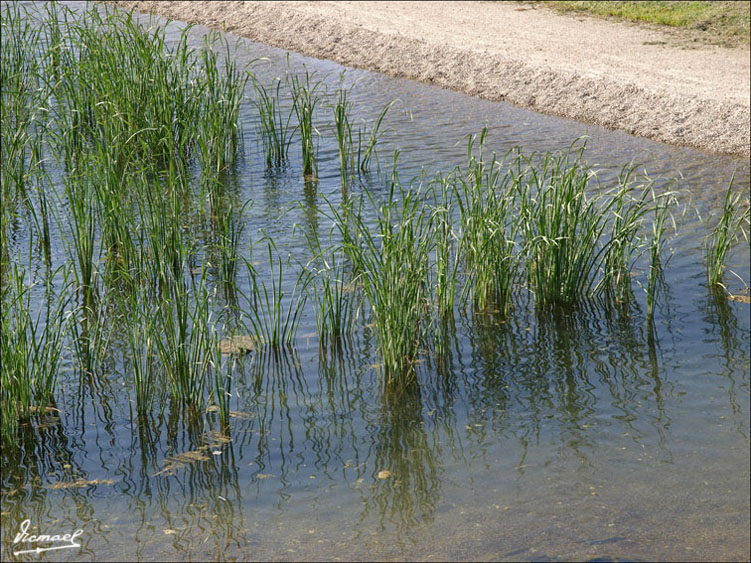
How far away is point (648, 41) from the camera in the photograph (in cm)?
925

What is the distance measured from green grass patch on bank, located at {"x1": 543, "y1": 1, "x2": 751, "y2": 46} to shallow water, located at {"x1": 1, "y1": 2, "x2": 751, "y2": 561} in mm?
5788

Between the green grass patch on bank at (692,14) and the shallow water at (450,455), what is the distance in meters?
5.79

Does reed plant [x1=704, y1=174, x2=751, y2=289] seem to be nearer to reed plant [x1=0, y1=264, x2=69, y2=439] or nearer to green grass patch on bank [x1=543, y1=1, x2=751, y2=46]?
reed plant [x1=0, y1=264, x2=69, y2=439]

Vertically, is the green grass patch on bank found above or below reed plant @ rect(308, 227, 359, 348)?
above

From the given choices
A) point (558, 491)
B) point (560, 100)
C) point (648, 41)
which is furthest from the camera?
point (648, 41)

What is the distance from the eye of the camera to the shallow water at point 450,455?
294 centimetres

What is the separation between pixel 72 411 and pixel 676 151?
15.8ft

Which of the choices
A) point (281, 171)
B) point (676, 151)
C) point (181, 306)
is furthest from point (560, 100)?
point (181, 306)

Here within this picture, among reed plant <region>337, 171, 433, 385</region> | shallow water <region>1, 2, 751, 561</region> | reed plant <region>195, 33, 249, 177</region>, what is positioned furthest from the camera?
reed plant <region>195, 33, 249, 177</region>

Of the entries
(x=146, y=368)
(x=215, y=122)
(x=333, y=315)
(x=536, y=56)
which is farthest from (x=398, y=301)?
(x=536, y=56)

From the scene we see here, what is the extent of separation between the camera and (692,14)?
1018 centimetres

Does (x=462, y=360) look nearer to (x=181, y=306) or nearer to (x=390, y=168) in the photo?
(x=181, y=306)

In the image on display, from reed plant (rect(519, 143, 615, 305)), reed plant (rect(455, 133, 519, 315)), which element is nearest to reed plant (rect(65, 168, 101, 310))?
reed plant (rect(455, 133, 519, 315))

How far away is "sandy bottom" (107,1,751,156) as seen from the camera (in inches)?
285
